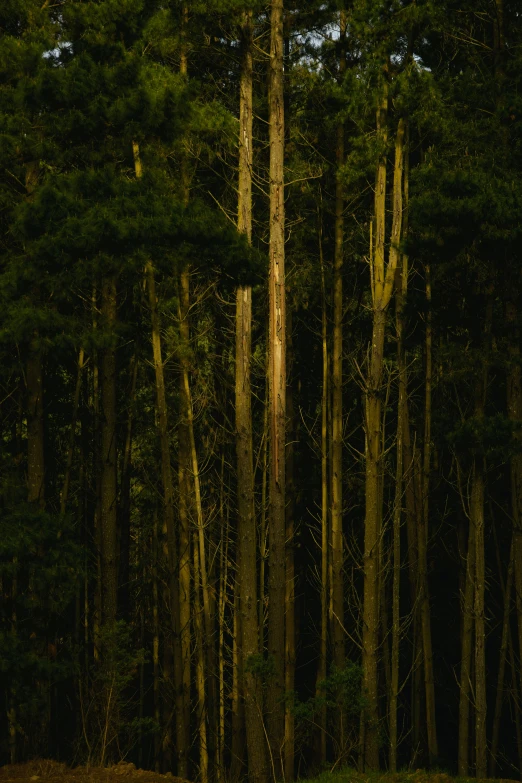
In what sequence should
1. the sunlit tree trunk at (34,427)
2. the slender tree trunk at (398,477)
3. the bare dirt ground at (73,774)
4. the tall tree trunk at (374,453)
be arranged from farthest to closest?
the slender tree trunk at (398,477)
the tall tree trunk at (374,453)
the sunlit tree trunk at (34,427)
the bare dirt ground at (73,774)

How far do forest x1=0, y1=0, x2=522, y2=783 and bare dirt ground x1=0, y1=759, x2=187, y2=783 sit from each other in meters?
0.68

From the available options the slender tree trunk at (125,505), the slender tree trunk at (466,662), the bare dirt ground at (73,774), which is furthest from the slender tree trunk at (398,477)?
the bare dirt ground at (73,774)

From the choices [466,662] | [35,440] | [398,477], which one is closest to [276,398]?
[35,440]

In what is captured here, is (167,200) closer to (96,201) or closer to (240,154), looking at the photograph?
(96,201)

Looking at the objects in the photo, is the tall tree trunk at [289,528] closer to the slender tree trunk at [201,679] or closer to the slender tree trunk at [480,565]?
the slender tree trunk at [201,679]

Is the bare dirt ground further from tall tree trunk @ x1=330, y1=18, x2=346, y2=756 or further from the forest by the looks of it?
tall tree trunk @ x1=330, y1=18, x2=346, y2=756

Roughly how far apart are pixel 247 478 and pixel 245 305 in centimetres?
220

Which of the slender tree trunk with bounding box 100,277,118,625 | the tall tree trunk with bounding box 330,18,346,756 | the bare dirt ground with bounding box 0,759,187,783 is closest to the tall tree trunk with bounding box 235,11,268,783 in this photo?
the bare dirt ground with bounding box 0,759,187,783

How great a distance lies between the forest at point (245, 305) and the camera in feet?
35.4

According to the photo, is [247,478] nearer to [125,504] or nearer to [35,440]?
[35,440]

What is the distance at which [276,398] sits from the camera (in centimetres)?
1173

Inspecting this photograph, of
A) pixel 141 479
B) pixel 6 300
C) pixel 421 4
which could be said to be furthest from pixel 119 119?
pixel 141 479

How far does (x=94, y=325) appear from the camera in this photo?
12344 millimetres

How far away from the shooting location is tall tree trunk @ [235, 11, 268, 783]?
36.0 ft
